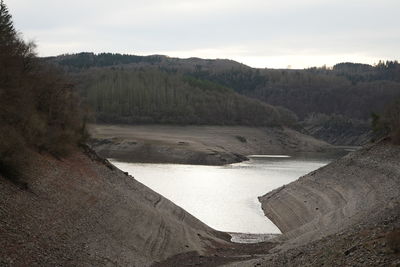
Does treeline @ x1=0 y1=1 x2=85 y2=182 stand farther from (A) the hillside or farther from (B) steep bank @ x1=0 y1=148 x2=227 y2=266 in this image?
(A) the hillside

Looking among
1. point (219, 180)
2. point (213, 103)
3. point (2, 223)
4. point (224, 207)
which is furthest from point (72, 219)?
point (213, 103)

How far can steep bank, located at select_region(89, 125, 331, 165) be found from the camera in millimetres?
116488

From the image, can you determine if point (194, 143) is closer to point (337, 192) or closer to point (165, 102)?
point (165, 102)

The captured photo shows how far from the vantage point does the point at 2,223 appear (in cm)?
2172

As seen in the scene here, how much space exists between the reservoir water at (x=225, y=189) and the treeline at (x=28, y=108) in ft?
43.7

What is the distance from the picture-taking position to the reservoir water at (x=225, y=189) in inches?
1892

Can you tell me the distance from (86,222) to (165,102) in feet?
465

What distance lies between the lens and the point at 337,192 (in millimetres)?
50844

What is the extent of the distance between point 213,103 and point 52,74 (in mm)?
129205

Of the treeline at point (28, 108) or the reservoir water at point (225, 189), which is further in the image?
the reservoir water at point (225, 189)

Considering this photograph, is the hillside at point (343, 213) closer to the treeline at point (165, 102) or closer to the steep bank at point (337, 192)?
the steep bank at point (337, 192)

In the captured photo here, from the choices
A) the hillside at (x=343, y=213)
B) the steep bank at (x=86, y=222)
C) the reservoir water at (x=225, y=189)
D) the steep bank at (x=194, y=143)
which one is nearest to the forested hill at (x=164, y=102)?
the steep bank at (x=194, y=143)

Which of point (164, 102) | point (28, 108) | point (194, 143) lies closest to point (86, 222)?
point (28, 108)

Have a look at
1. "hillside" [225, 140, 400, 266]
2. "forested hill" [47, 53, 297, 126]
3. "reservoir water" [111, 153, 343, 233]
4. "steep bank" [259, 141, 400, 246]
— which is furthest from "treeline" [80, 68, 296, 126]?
"hillside" [225, 140, 400, 266]
